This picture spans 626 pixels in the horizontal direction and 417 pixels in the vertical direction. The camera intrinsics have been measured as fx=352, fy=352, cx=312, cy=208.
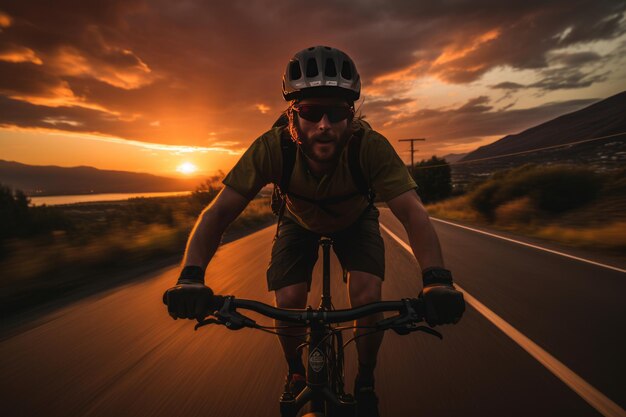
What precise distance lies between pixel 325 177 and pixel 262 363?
1.74 metres

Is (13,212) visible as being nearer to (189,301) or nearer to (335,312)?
(189,301)

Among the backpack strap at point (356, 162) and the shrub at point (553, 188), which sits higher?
the backpack strap at point (356, 162)

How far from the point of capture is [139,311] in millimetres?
4340

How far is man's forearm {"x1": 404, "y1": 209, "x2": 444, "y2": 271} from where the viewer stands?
1.88 m

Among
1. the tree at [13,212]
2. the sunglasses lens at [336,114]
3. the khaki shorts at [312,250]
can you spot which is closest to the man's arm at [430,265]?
the khaki shorts at [312,250]

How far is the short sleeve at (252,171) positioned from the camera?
219 centimetres

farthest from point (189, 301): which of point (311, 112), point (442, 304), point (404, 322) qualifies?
point (311, 112)

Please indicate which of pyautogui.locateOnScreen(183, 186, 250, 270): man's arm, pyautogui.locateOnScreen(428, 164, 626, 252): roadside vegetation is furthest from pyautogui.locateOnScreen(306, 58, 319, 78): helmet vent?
pyautogui.locateOnScreen(428, 164, 626, 252): roadside vegetation

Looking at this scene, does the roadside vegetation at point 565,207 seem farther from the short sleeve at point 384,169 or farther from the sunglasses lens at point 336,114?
the sunglasses lens at point 336,114

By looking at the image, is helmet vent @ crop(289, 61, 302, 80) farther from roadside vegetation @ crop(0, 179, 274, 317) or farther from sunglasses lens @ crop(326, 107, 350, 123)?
roadside vegetation @ crop(0, 179, 274, 317)

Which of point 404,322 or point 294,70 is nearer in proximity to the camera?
point 404,322

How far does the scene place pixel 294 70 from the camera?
7.66 ft

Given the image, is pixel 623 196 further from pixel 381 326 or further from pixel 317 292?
pixel 381 326

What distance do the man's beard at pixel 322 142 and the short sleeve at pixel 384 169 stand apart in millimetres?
150
